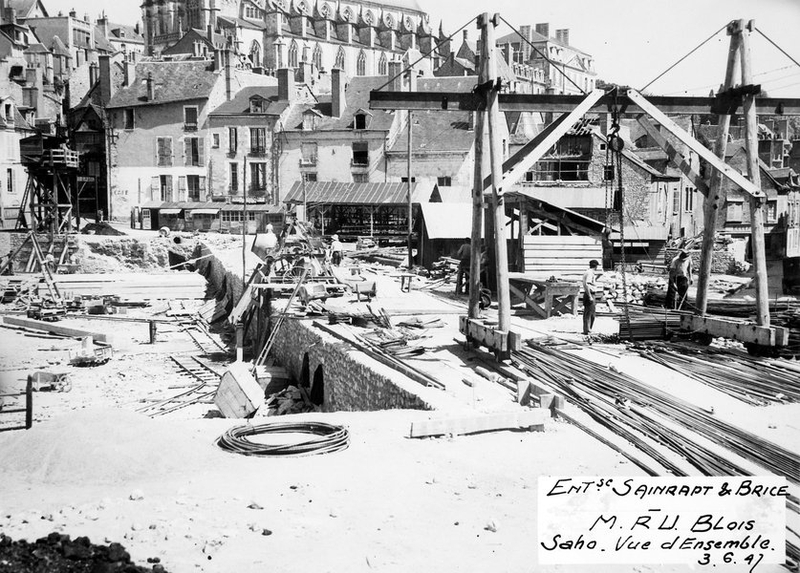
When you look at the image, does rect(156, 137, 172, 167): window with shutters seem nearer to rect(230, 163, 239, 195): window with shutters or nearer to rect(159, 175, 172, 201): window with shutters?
rect(159, 175, 172, 201): window with shutters

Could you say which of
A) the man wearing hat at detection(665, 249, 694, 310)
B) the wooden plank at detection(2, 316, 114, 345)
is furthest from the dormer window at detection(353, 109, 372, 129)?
the man wearing hat at detection(665, 249, 694, 310)

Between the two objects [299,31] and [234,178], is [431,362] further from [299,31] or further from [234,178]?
[299,31]

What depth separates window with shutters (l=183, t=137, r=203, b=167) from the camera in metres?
55.7

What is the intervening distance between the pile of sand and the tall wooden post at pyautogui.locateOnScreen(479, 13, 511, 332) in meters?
5.30

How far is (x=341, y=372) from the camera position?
14891 mm

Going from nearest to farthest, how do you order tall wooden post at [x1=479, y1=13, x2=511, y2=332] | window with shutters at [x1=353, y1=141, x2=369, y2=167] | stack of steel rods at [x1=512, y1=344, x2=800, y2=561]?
stack of steel rods at [x1=512, y1=344, x2=800, y2=561]
tall wooden post at [x1=479, y1=13, x2=511, y2=332]
window with shutters at [x1=353, y1=141, x2=369, y2=167]

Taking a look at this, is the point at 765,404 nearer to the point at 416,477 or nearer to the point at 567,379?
the point at 567,379

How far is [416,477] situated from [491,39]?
Answer: 24.2 ft

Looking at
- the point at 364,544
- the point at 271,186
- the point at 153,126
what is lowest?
the point at 364,544

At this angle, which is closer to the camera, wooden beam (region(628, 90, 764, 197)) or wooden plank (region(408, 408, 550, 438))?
wooden plank (region(408, 408, 550, 438))

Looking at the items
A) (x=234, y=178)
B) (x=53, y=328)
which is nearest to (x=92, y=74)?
(x=234, y=178)

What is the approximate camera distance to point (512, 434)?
9609 millimetres

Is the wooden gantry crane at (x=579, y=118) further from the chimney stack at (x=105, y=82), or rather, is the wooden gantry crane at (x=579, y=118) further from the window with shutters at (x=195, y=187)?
the chimney stack at (x=105, y=82)

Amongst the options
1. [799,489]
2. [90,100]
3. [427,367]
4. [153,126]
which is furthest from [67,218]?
[799,489]
